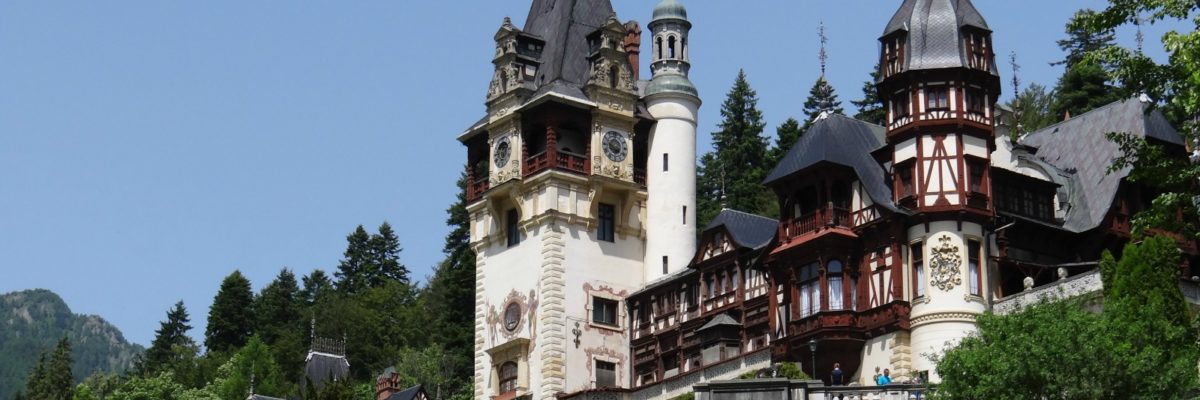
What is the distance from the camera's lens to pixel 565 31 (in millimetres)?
83500

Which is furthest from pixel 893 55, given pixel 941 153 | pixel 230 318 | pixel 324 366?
pixel 230 318

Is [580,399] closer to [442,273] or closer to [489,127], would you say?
[489,127]

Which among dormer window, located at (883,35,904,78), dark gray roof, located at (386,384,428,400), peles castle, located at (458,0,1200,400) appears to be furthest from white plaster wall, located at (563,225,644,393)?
dormer window, located at (883,35,904,78)

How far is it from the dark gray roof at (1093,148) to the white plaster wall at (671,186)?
1417 centimetres

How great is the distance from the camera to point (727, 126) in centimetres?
11288

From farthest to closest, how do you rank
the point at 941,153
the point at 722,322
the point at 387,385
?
the point at 387,385
the point at 722,322
the point at 941,153

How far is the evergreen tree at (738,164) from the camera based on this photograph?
103 m

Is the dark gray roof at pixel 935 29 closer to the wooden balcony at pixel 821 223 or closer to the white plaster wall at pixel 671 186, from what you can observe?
the wooden balcony at pixel 821 223

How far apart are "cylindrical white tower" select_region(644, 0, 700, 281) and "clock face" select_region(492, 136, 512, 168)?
552 centimetres

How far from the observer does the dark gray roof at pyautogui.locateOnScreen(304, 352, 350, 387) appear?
338 ft

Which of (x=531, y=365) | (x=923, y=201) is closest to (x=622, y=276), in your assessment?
(x=531, y=365)

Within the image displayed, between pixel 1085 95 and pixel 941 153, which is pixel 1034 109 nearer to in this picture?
pixel 1085 95

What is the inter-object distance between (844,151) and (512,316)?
59.9 feet

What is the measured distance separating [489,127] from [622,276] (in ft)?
25.7
